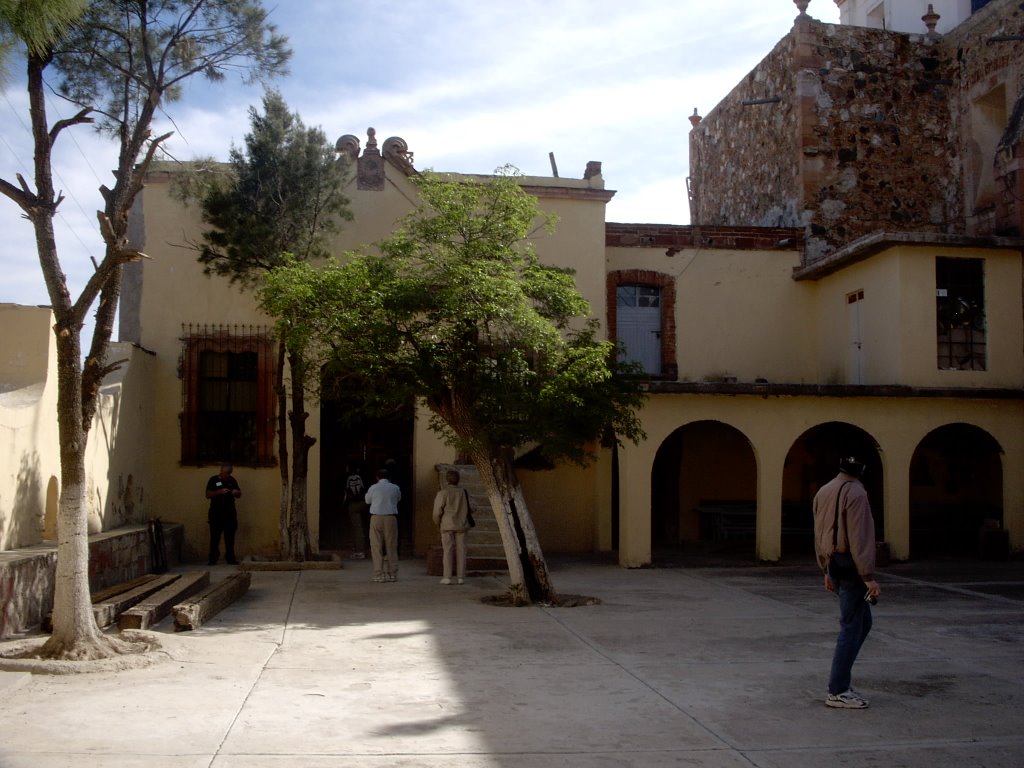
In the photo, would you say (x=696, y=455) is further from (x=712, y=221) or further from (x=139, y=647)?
(x=139, y=647)

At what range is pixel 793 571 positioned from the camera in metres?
16.6

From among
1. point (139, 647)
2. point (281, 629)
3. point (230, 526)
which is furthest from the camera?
point (230, 526)

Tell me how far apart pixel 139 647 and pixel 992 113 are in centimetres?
1949

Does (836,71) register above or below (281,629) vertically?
above

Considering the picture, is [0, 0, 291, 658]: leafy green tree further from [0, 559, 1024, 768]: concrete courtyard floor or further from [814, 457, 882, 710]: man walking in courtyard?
[814, 457, 882, 710]: man walking in courtyard

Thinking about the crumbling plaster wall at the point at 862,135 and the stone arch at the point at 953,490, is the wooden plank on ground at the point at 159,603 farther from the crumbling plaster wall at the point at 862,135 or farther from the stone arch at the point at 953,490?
the crumbling plaster wall at the point at 862,135

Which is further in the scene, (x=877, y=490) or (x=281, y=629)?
(x=877, y=490)

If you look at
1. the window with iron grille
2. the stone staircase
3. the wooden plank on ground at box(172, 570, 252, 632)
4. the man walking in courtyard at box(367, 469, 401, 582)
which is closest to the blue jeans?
the wooden plank on ground at box(172, 570, 252, 632)

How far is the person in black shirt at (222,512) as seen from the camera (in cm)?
1759

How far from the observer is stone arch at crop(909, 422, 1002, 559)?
19938 millimetres

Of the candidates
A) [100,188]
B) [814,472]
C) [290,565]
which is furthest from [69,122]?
[814,472]

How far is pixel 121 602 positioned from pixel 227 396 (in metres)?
7.87

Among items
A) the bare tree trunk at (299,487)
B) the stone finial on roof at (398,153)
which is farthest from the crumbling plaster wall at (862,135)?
the bare tree trunk at (299,487)

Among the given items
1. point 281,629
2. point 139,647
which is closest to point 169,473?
point 281,629
